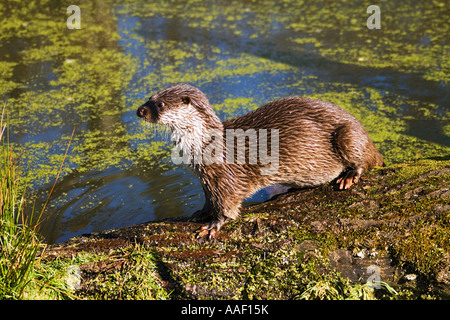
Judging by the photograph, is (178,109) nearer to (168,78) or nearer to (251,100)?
(251,100)

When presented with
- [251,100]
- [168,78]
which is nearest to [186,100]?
[251,100]

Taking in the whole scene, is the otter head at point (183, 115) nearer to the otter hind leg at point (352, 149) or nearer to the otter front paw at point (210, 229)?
the otter front paw at point (210, 229)

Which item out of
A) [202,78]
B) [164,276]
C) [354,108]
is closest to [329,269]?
[164,276]

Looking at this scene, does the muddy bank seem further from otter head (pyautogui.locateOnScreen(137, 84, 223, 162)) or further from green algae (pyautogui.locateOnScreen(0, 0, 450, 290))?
otter head (pyautogui.locateOnScreen(137, 84, 223, 162))

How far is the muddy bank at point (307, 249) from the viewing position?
2.36 metres

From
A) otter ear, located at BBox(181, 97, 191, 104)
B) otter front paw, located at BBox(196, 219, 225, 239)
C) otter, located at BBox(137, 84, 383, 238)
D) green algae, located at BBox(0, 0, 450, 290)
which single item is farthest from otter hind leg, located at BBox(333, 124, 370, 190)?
otter ear, located at BBox(181, 97, 191, 104)

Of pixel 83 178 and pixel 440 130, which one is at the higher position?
pixel 440 130

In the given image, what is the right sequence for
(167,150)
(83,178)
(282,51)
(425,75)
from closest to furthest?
(83,178) < (167,150) < (425,75) < (282,51)

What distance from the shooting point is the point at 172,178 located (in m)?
4.07

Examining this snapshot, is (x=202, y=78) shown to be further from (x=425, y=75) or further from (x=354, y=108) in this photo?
(x=425, y=75)

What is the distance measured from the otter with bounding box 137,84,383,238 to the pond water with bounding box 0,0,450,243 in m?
0.85

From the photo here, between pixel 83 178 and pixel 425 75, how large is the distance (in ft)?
11.8
